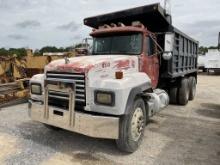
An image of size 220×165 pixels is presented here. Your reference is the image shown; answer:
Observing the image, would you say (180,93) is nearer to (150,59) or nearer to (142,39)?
(150,59)

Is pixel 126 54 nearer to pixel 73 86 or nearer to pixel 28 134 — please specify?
pixel 73 86

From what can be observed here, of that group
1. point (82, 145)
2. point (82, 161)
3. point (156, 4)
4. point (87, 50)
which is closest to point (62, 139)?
point (82, 145)

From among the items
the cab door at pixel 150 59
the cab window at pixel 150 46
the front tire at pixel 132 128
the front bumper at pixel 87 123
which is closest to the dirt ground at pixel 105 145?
the front tire at pixel 132 128

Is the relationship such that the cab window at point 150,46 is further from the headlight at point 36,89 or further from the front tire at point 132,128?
the headlight at point 36,89

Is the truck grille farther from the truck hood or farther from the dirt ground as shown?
the dirt ground

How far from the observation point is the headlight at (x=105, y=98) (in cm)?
451

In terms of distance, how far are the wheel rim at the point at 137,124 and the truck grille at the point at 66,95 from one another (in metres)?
1.03

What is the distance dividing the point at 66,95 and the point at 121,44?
206 cm

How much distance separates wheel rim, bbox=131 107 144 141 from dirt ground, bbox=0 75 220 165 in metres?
0.31

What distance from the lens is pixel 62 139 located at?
580cm

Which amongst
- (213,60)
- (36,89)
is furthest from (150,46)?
(213,60)

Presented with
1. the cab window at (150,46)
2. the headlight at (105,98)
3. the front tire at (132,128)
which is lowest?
the front tire at (132,128)

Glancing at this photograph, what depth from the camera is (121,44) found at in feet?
20.8

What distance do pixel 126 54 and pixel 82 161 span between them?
260 centimetres
